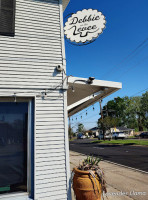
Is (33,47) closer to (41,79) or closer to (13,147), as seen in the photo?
(41,79)

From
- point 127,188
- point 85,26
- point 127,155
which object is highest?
point 85,26

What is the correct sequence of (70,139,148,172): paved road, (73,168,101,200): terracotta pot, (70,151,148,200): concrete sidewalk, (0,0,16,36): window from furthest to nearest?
(70,139,148,172): paved road < (70,151,148,200): concrete sidewalk < (0,0,16,36): window < (73,168,101,200): terracotta pot

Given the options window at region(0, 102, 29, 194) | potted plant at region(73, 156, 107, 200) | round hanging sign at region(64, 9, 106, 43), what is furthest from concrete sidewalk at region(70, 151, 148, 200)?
round hanging sign at region(64, 9, 106, 43)

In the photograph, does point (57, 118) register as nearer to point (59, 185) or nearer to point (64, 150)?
point (64, 150)

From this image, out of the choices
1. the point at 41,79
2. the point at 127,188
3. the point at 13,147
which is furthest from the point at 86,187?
the point at 41,79

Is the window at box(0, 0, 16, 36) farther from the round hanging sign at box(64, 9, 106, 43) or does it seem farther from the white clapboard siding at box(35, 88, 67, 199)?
Answer: the white clapboard siding at box(35, 88, 67, 199)

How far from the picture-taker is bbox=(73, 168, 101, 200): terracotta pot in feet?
12.2

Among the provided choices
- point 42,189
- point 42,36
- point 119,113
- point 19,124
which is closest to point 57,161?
point 42,189

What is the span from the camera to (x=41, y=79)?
443cm

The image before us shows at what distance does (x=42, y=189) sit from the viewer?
381cm

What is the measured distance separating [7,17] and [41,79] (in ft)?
7.51

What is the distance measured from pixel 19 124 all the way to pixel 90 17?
408 centimetres

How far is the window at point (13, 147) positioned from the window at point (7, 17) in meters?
2.12

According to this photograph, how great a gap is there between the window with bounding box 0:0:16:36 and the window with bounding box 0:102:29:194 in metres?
2.12
